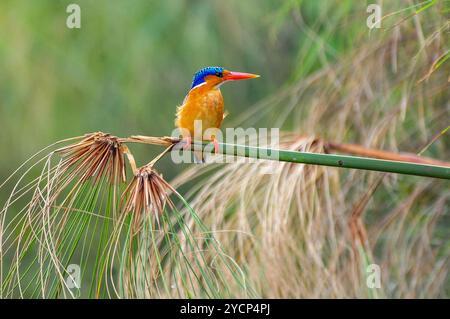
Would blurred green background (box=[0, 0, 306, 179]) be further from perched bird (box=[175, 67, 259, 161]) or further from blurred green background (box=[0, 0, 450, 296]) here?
perched bird (box=[175, 67, 259, 161])

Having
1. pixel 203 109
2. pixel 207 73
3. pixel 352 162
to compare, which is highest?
pixel 207 73

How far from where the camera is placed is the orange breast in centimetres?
175

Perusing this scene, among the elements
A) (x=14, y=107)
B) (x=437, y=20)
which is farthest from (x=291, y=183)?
(x=14, y=107)

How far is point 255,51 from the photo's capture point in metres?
3.57

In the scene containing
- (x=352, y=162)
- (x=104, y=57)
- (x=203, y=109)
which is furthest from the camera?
(x=104, y=57)

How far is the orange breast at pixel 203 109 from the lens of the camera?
175cm

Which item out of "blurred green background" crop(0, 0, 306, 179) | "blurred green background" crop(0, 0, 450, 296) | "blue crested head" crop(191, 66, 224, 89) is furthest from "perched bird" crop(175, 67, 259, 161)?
"blurred green background" crop(0, 0, 306, 179)

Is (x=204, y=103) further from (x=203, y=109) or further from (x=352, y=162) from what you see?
(x=352, y=162)

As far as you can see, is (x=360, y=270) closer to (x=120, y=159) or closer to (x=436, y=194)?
(x=436, y=194)

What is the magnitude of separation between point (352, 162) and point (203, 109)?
698mm

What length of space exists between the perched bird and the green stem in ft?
2.01

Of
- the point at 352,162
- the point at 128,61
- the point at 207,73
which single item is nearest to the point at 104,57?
the point at 128,61

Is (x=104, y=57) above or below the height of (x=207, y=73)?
above

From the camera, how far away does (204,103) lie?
5.75 ft
